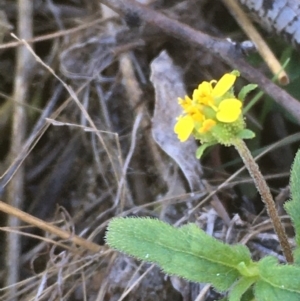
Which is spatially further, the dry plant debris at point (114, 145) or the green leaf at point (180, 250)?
the dry plant debris at point (114, 145)

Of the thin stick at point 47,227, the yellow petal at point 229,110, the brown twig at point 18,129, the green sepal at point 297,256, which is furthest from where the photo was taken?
the brown twig at point 18,129

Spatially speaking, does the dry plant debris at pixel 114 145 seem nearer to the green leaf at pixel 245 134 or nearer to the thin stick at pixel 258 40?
the thin stick at pixel 258 40

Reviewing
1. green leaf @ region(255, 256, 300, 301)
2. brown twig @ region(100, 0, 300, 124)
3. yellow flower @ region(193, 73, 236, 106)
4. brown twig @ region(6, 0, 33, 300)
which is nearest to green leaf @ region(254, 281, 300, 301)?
green leaf @ region(255, 256, 300, 301)

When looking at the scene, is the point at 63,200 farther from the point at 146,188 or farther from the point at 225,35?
the point at 225,35

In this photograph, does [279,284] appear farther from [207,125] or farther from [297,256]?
[207,125]

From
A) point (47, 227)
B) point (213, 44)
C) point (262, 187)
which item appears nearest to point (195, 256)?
point (262, 187)

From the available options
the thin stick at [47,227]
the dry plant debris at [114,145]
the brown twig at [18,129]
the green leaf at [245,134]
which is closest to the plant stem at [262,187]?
the green leaf at [245,134]

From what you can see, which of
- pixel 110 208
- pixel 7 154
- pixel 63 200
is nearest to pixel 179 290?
pixel 110 208
